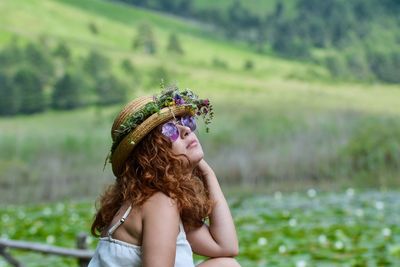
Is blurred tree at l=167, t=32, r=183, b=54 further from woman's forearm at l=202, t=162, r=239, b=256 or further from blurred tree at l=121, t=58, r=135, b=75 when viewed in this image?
woman's forearm at l=202, t=162, r=239, b=256

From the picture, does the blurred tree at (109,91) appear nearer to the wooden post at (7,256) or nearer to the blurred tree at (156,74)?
the blurred tree at (156,74)

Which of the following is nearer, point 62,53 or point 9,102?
point 9,102

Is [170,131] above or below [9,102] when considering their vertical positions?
below

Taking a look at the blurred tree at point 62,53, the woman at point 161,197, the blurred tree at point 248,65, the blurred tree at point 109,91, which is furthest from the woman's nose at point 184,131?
the blurred tree at point 248,65

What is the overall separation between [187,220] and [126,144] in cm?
37

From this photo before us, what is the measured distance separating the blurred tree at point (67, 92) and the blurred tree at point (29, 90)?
68 centimetres

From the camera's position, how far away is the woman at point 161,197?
3049mm

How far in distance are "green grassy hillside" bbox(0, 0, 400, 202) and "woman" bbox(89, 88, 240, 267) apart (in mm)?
8166

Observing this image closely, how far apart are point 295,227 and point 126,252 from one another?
7643 millimetres

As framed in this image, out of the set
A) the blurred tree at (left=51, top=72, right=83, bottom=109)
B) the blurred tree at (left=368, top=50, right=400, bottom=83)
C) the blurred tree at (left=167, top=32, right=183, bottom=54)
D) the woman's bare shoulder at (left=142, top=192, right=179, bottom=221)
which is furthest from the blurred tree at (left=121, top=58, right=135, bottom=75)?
the woman's bare shoulder at (left=142, top=192, right=179, bottom=221)

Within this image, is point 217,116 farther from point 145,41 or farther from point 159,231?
point 145,41

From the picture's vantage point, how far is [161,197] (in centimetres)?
310

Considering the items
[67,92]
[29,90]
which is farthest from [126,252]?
[29,90]

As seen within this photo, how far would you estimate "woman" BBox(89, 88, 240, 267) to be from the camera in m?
3.05
